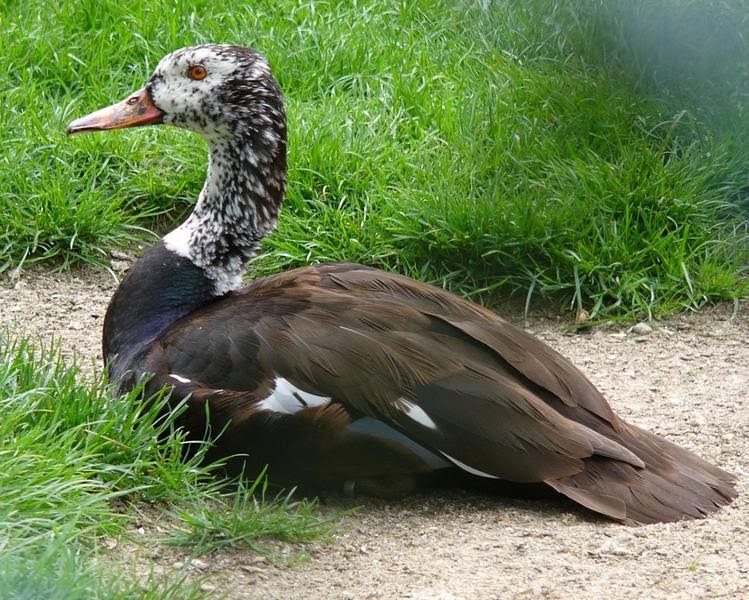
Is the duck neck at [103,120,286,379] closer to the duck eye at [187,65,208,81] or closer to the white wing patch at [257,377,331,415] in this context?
the duck eye at [187,65,208,81]

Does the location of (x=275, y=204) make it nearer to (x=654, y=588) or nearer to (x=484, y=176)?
(x=484, y=176)

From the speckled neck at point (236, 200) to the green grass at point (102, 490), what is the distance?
71 cm

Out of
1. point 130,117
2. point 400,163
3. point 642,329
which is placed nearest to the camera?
point 130,117

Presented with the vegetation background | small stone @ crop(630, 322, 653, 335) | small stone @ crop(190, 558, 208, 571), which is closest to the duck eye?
the vegetation background

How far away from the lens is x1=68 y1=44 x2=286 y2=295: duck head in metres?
4.66

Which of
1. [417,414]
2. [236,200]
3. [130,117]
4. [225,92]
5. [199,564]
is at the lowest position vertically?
[199,564]

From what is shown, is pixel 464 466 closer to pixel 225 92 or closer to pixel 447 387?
pixel 447 387

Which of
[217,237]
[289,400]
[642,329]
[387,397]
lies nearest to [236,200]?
[217,237]

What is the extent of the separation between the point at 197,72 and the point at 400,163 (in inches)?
60.2

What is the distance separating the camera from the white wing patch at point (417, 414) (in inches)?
157

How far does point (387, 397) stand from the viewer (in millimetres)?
3998

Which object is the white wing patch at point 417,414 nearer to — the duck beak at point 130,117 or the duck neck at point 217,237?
the duck neck at point 217,237

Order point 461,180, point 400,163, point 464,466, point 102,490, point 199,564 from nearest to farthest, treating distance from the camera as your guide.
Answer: point 199,564
point 102,490
point 464,466
point 461,180
point 400,163

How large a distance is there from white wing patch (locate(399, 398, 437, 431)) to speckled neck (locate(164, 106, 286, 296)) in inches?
40.0
